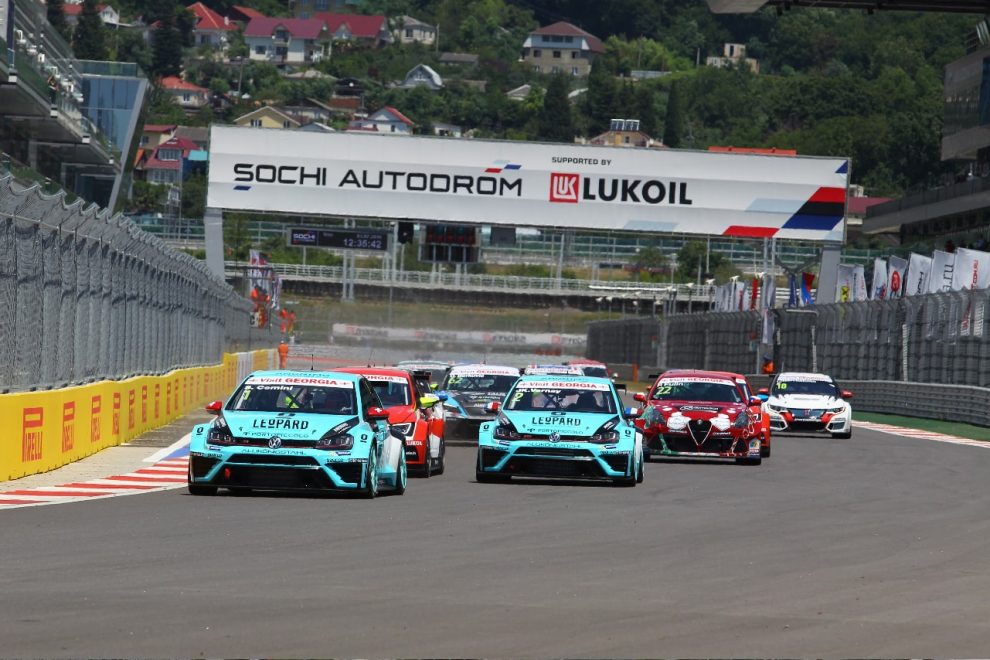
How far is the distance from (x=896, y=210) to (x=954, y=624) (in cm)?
8346

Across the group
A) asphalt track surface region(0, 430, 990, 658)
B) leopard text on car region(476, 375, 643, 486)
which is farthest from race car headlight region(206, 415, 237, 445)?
leopard text on car region(476, 375, 643, 486)

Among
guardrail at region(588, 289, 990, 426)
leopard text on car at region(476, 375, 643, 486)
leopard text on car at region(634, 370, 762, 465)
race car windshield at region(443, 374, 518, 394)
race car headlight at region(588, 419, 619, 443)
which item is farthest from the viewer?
guardrail at region(588, 289, 990, 426)

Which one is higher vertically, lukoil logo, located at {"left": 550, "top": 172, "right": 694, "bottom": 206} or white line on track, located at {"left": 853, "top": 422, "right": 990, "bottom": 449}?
lukoil logo, located at {"left": 550, "top": 172, "right": 694, "bottom": 206}

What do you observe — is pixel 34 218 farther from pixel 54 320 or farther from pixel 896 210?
pixel 896 210

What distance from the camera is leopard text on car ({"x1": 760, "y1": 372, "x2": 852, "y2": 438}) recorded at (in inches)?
1259

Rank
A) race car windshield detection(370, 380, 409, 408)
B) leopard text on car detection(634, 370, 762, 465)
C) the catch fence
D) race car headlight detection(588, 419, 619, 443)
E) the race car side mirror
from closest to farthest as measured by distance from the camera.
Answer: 1. the race car side mirror
2. the catch fence
3. race car headlight detection(588, 419, 619, 443)
4. race car windshield detection(370, 380, 409, 408)
5. leopard text on car detection(634, 370, 762, 465)

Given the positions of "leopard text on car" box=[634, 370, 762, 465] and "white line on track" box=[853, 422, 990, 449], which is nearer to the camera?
"leopard text on car" box=[634, 370, 762, 465]

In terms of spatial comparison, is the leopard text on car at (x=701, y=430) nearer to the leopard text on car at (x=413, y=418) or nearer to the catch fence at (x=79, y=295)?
the leopard text on car at (x=413, y=418)

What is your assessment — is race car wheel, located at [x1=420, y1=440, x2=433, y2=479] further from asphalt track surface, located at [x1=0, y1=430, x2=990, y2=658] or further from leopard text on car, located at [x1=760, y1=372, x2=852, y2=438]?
leopard text on car, located at [x1=760, y1=372, x2=852, y2=438]

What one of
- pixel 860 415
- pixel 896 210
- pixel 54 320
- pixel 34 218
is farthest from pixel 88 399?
pixel 896 210

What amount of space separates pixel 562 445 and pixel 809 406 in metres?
14.8

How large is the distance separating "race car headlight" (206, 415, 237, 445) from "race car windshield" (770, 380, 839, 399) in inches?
739

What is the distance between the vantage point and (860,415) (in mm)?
43656

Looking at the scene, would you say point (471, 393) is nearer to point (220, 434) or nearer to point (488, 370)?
point (488, 370)
